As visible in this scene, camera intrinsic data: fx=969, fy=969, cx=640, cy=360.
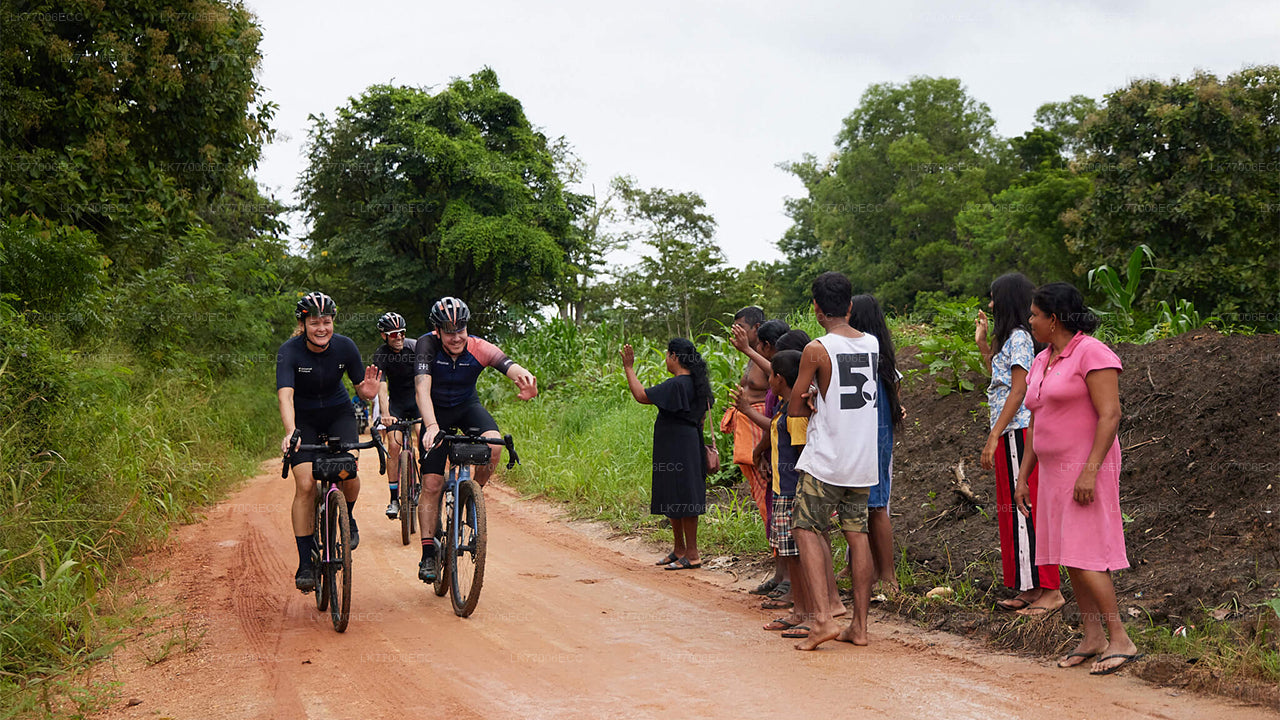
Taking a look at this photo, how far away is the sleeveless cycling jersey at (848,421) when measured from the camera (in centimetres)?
560

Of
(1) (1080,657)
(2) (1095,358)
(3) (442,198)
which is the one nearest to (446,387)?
(2) (1095,358)

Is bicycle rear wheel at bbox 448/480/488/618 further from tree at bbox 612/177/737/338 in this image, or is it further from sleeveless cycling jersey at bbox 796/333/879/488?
tree at bbox 612/177/737/338

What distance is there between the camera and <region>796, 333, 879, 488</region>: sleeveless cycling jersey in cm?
560

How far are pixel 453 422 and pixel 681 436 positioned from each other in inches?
78.3

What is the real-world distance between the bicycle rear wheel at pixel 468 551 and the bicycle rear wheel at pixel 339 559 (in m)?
0.75

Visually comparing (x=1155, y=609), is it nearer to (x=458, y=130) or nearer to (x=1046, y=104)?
(x=458, y=130)

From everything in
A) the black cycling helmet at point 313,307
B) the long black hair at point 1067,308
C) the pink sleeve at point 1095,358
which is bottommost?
the pink sleeve at point 1095,358

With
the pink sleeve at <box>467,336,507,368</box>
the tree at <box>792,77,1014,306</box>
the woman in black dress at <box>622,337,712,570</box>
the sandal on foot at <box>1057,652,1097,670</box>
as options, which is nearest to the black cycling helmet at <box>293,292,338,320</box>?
the pink sleeve at <box>467,336,507,368</box>

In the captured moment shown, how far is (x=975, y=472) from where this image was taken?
849cm

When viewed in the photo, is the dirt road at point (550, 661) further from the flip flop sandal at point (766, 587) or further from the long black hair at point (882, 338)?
the long black hair at point (882, 338)

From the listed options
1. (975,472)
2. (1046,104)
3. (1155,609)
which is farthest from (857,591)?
(1046,104)

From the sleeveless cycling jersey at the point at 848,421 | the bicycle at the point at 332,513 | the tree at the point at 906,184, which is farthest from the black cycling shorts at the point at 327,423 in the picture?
the tree at the point at 906,184

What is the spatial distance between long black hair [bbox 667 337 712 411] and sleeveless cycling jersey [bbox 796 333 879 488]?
7.93ft

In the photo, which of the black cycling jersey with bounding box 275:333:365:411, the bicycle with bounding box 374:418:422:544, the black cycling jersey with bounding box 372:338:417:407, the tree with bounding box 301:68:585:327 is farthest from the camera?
the tree with bounding box 301:68:585:327
